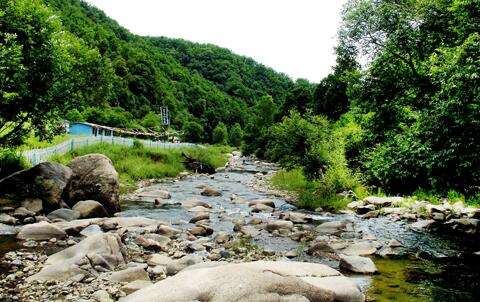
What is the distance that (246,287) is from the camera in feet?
19.5

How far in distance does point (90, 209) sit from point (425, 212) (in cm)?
1364

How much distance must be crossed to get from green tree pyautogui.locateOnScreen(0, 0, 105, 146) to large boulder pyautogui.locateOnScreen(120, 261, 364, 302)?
A: 10670mm

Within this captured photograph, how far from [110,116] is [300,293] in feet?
220

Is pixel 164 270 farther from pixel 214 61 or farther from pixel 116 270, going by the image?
pixel 214 61

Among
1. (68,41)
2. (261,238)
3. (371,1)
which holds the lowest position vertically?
(261,238)

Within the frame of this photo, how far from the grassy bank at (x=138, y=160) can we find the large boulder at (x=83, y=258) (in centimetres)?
1408

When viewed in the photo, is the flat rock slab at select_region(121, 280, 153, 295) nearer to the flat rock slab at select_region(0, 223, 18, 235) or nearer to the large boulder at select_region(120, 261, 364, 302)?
the large boulder at select_region(120, 261, 364, 302)

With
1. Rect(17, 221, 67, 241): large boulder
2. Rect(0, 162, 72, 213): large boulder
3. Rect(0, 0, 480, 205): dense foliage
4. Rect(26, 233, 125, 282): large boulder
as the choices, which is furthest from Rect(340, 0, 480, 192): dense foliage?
Rect(0, 162, 72, 213): large boulder

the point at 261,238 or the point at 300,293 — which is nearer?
the point at 300,293

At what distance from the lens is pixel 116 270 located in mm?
8758

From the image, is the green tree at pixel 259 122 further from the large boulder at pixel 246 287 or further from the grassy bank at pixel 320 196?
the large boulder at pixel 246 287

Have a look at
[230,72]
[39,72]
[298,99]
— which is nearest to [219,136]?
[230,72]

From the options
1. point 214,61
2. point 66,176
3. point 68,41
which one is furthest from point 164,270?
point 214,61

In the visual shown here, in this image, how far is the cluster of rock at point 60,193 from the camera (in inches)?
542
